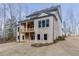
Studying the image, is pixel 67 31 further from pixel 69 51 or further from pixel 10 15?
pixel 10 15

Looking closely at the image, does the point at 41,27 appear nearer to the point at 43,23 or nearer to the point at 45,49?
the point at 43,23

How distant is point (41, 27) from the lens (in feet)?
25.8

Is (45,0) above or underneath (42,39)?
above

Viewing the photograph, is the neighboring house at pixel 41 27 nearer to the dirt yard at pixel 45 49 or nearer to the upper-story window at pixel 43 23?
the upper-story window at pixel 43 23

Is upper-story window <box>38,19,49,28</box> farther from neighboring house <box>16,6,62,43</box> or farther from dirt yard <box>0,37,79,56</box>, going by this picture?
dirt yard <box>0,37,79,56</box>

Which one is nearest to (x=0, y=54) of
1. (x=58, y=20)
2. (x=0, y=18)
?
(x=0, y=18)

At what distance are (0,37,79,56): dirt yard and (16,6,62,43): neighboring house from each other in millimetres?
120

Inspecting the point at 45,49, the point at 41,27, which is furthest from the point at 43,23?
the point at 45,49

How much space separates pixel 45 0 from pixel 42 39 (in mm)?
670

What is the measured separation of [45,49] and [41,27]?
15.0 inches

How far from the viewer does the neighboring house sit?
784 cm

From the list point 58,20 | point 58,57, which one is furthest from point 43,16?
point 58,57

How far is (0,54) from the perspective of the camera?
788 cm

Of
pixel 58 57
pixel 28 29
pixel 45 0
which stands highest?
pixel 45 0
